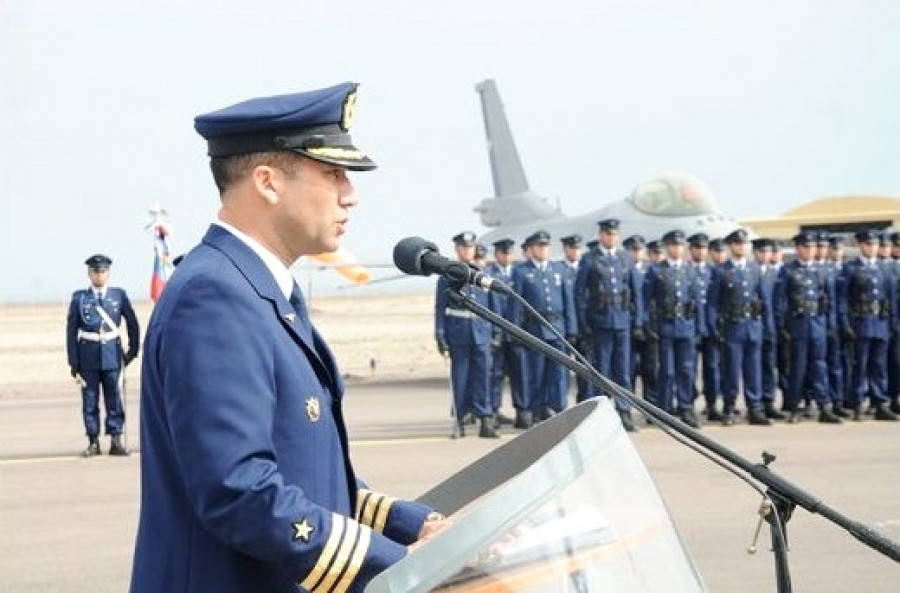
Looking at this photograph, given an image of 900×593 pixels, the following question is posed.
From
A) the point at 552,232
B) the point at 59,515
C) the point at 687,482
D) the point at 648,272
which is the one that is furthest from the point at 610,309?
the point at 552,232

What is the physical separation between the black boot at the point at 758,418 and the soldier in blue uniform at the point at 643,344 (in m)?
0.91

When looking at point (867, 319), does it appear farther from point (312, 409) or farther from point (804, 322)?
point (312, 409)

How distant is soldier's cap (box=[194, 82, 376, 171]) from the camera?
7.55 feet

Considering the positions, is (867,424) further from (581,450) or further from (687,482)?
(581,450)

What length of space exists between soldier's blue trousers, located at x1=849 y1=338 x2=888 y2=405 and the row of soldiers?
12mm

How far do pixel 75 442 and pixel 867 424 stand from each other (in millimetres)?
7529

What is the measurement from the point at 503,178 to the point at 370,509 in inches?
1004

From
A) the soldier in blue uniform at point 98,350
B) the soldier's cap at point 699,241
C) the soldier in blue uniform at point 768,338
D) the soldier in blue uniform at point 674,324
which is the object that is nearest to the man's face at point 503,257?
the soldier in blue uniform at point 674,324

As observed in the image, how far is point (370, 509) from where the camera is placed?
2.45m

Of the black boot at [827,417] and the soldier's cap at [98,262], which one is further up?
the soldier's cap at [98,262]

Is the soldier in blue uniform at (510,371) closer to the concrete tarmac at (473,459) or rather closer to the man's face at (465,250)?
the man's face at (465,250)

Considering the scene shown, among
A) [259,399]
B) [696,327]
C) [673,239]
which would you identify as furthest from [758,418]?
[259,399]

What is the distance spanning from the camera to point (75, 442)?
42.9 ft

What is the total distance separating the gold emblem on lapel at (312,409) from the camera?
7.31 feet
